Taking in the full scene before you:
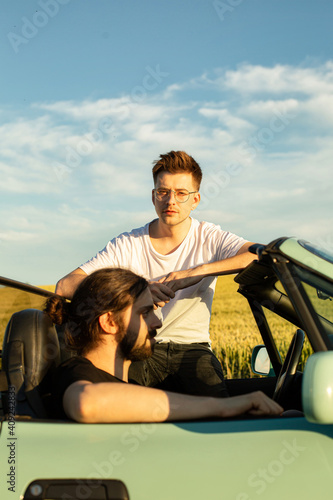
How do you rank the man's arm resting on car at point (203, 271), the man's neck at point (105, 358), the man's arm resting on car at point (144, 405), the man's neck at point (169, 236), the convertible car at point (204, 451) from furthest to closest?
the man's neck at point (169, 236) < the man's arm resting on car at point (203, 271) < the man's neck at point (105, 358) < the man's arm resting on car at point (144, 405) < the convertible car at point (204, 451)

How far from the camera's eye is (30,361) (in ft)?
7.01

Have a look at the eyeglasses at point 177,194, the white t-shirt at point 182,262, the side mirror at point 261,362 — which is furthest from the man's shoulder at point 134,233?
the side mirror at point 261,362

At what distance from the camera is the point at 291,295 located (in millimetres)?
1847

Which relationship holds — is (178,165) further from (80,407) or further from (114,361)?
(80,407)

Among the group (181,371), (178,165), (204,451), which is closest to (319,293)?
(204,451)

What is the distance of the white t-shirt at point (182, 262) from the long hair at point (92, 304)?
0.78 metres

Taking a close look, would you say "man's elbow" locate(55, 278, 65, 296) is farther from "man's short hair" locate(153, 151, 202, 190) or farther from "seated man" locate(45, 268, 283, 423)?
"man's short hair" locate(153, 151, 202, 190)

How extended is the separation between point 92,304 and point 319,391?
1103 mm

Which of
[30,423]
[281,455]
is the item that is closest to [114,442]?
[30,423]

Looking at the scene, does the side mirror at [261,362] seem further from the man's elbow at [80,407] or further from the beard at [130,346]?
the man's elbow at [80,407]

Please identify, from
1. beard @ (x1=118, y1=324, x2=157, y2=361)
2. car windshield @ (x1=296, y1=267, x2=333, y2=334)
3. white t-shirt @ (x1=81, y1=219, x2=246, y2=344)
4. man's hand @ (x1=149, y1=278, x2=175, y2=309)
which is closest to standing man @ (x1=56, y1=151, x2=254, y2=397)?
white t-shirt @ (x1=81, y1=219, x2=246, y2=344)

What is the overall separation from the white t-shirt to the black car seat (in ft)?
3.22

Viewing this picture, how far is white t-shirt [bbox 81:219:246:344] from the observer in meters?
3.22

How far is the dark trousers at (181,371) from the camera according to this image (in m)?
2.80
